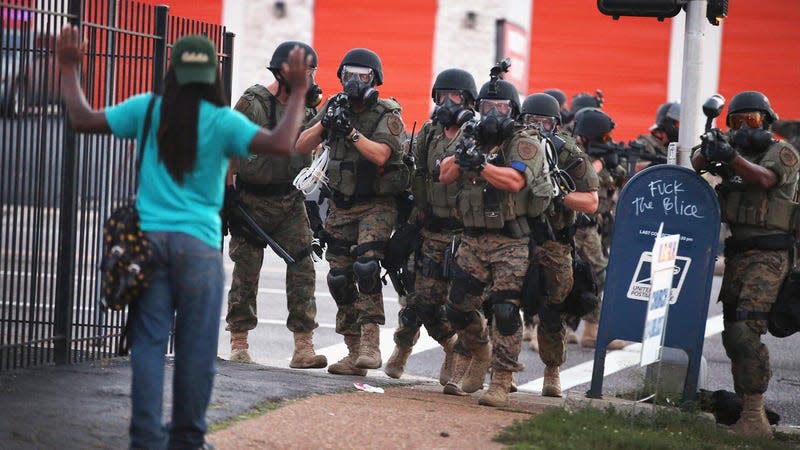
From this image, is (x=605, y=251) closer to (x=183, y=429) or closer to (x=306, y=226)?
(x=306, y=226)

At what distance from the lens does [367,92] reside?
8.72 m

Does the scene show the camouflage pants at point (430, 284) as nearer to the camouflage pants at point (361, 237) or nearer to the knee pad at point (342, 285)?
the camouflage pants at point (361, 237)

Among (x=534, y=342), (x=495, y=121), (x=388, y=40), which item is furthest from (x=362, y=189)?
(x=388, y=40)

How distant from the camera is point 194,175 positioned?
5.26 metres

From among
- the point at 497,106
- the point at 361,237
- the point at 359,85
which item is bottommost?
the point at 361,237

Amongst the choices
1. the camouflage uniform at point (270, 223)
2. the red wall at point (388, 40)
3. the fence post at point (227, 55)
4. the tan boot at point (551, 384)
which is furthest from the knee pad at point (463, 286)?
the red wall at point (388, 40)

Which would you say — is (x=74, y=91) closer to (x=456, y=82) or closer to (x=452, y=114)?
(x=452, y=114)

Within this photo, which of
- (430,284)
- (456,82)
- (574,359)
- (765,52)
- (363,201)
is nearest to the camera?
(456,82)

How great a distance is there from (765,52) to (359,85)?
1484cm

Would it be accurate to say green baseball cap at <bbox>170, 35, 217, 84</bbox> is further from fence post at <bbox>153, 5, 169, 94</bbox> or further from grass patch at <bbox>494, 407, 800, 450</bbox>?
fence post at <bbox>153, 5, 169, 94</bbox>

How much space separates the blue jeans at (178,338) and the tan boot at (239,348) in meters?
4.03

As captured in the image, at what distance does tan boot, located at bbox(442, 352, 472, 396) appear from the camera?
8617mm

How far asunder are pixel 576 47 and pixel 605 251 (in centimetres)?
1035

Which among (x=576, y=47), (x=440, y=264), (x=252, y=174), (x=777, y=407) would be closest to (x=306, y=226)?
(x=252, y=174)
